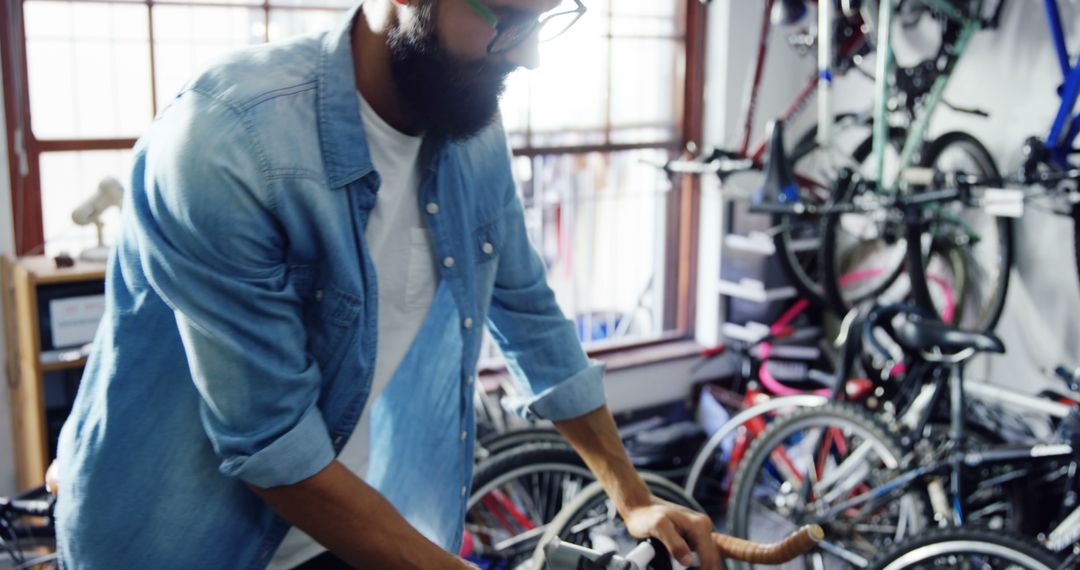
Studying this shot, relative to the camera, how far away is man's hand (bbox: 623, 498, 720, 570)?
1.11 meters

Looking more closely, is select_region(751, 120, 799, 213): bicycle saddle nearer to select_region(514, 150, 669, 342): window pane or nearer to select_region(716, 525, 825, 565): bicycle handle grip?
select_region(514, 150, 669, 342): window pane

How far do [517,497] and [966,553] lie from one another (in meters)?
1.02

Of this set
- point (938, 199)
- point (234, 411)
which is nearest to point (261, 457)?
point (234, 411)

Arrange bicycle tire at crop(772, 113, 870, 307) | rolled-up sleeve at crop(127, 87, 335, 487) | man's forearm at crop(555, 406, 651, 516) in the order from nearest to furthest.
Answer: rolled-up sleeve at crop(127, 87, 335, 487) → man's forearm at crop(555, 406, 651, 516) → bicycle tire at crop(772, 113, 870, 307)

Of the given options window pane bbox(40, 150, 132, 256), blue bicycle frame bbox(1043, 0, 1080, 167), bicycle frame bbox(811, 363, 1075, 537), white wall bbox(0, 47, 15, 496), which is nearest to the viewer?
bicycle frame bbox(811, 363, 1075, 537)

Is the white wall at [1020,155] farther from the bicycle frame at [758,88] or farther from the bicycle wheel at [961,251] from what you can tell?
the bicycle frame at [758,88]

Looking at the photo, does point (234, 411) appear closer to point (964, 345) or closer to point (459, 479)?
point (459, 479)

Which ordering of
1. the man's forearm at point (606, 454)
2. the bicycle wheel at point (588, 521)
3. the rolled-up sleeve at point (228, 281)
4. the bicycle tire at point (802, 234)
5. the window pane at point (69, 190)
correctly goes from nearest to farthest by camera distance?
the rolled-up sleeve at point (228, 281)
the man's forearm at point (606, 454)
the bicycle wheel at point (588, 521)
the window pane at point (69, 190)
the bicycle tire at point (802, 234)

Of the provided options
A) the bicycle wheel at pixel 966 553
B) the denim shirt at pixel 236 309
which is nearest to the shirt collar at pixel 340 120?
the denim shirt at pixel 236 309

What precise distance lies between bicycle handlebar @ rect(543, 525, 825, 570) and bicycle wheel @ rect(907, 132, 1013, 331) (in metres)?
2.02

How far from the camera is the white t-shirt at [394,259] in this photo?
1.09 metres

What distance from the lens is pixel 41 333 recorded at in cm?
217

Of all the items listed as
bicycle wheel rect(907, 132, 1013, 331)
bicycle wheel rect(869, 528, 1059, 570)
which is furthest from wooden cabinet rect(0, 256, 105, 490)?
bicycle wheel rect(907, 132, 1013, 331)

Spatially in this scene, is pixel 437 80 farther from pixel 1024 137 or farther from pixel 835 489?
pixel 1024 137
